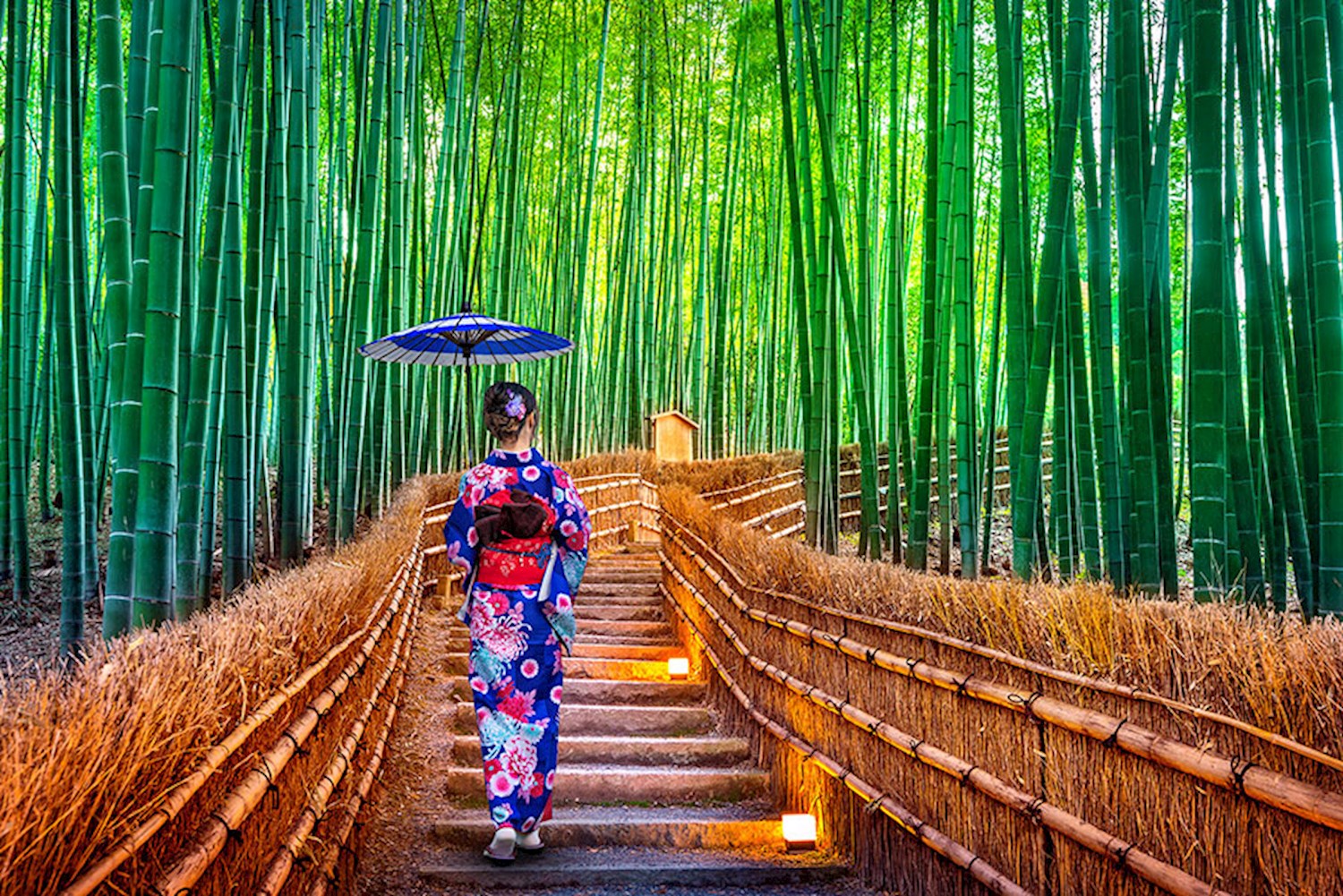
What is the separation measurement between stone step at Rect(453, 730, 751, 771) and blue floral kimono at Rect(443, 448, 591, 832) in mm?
649

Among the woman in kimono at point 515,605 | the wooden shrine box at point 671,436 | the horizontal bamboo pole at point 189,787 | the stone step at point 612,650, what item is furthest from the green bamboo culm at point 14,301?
the wooden shrine box at point 671,436

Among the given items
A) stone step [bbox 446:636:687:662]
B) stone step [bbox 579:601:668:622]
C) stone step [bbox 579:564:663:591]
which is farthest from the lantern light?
stone step [bbox 579:564:663:591]

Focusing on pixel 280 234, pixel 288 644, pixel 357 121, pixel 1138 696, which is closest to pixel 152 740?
pixel 288 644

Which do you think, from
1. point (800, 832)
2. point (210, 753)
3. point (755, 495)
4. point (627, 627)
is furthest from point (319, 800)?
point (755, 495)

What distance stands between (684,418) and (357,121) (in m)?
5.10

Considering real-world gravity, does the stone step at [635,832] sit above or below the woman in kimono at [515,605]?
below

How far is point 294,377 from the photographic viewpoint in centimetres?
464

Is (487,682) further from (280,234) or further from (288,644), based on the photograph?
(280,234)

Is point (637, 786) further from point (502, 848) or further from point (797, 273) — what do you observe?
point (797, 273)

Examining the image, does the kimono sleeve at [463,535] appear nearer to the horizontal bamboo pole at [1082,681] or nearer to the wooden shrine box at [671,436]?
the horizontal bamboo pole at [1082,681]

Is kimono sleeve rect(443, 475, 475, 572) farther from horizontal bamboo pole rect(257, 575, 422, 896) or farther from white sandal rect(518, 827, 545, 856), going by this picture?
white sandal rect(518, 827, 545, 856)

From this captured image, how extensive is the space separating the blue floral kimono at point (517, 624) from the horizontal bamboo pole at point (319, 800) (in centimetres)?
31

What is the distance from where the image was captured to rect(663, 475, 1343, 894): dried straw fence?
56.8 inches

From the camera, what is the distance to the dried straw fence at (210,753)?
114 centimetres
